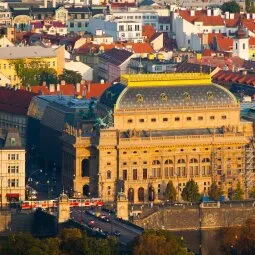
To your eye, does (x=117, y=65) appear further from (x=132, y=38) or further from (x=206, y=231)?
Result: (x=206, y=231)

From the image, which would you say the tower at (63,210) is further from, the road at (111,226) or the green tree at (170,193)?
the green tree at (170,193)

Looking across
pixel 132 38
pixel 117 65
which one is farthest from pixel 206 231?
pixel 132 38

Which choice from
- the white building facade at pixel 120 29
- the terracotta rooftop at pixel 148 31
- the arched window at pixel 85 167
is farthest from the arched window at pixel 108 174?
the terracotta rooftop at pixel 148 31

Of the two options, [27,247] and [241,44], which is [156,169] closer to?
[27,247]

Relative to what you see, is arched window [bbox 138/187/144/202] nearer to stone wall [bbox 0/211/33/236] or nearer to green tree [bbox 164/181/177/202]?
green tree [bbox 164/181/177/202]

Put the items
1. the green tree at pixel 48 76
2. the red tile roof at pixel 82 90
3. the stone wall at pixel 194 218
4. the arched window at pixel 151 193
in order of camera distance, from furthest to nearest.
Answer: the green tree at pixel 48 76 → the red tile roof at pixel 82 90 → the arched window at pixel 151 193 → the stone wall at pixel 194 218

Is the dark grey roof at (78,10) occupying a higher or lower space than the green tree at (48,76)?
higher
